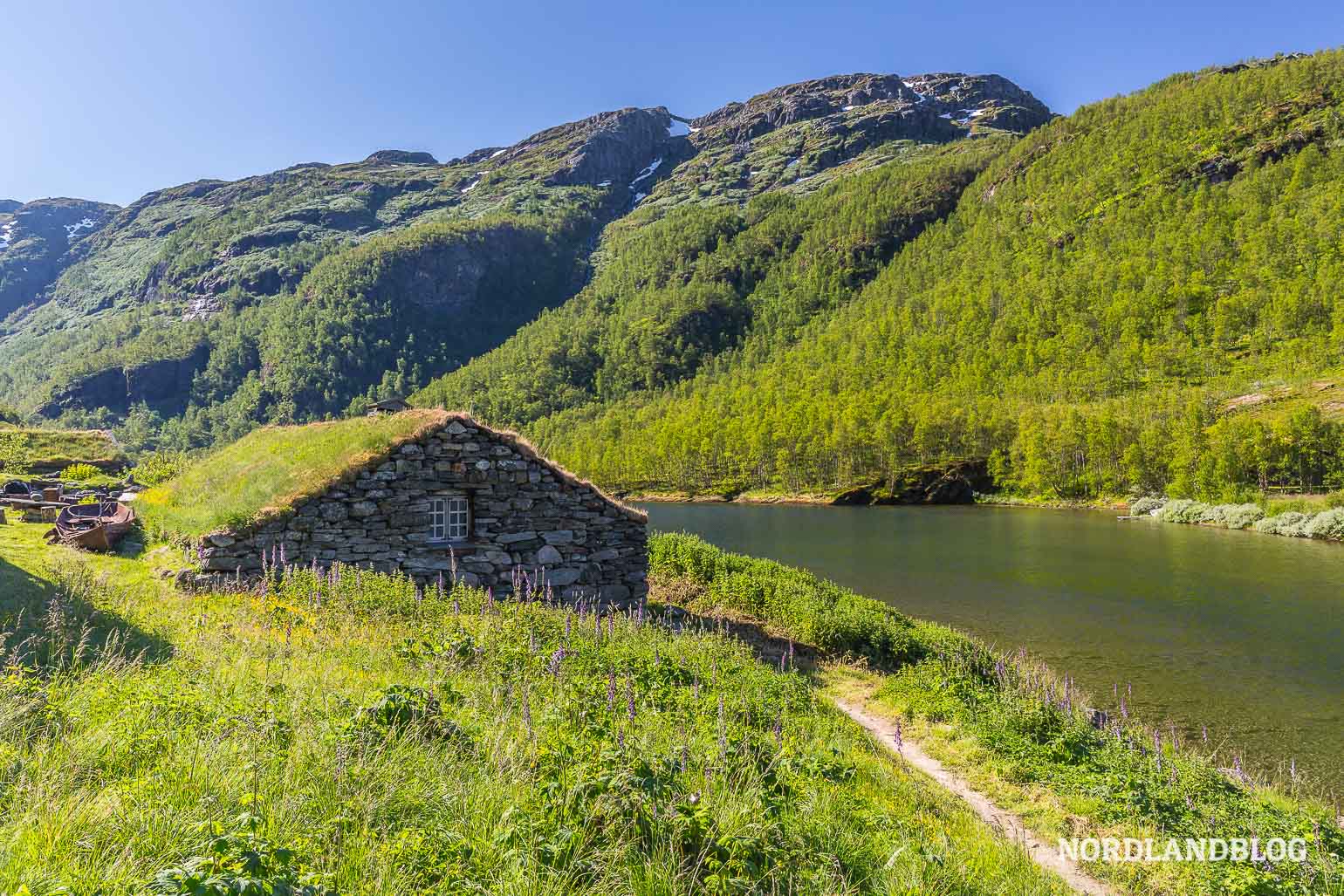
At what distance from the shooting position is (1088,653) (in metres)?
18.3

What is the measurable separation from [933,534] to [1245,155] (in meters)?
170

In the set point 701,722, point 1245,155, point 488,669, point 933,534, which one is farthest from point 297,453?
point 1245,155

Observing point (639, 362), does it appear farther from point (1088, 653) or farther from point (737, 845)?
point (737, 845)

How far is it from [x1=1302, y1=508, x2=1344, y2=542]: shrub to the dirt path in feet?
162

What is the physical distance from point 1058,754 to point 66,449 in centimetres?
5436

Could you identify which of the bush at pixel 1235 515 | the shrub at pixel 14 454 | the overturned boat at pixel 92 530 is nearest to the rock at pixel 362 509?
the overturned boat at pixel 92 530

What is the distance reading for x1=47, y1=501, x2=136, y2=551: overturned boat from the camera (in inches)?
526

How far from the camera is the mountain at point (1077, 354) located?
78375 millimetres

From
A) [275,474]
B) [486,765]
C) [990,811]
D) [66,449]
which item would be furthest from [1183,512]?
[66,449]

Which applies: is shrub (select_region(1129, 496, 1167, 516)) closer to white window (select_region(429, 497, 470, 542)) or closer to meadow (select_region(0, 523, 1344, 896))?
meadow (select_region(0, 523, 1344, 896))

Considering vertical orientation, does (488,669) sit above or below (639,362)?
below

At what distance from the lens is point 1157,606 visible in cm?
2384

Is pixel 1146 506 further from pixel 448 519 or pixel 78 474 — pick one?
pixel 78 474

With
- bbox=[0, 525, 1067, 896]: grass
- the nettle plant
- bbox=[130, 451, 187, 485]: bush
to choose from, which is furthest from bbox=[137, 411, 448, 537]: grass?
the nettle plant
